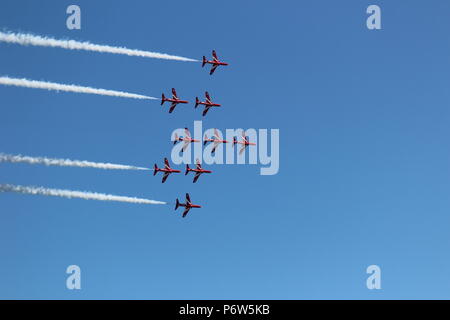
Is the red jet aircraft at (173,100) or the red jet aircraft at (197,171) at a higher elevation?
the red jet aircraft at (173,100)

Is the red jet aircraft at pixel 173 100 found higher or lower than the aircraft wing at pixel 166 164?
higher

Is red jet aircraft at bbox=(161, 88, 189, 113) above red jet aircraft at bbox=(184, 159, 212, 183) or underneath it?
above

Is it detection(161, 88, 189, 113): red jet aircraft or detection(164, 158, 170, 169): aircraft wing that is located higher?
detection(161, 88, 189, 113): red jet aircraft

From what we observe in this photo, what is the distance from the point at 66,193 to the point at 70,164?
4964 millimetres
